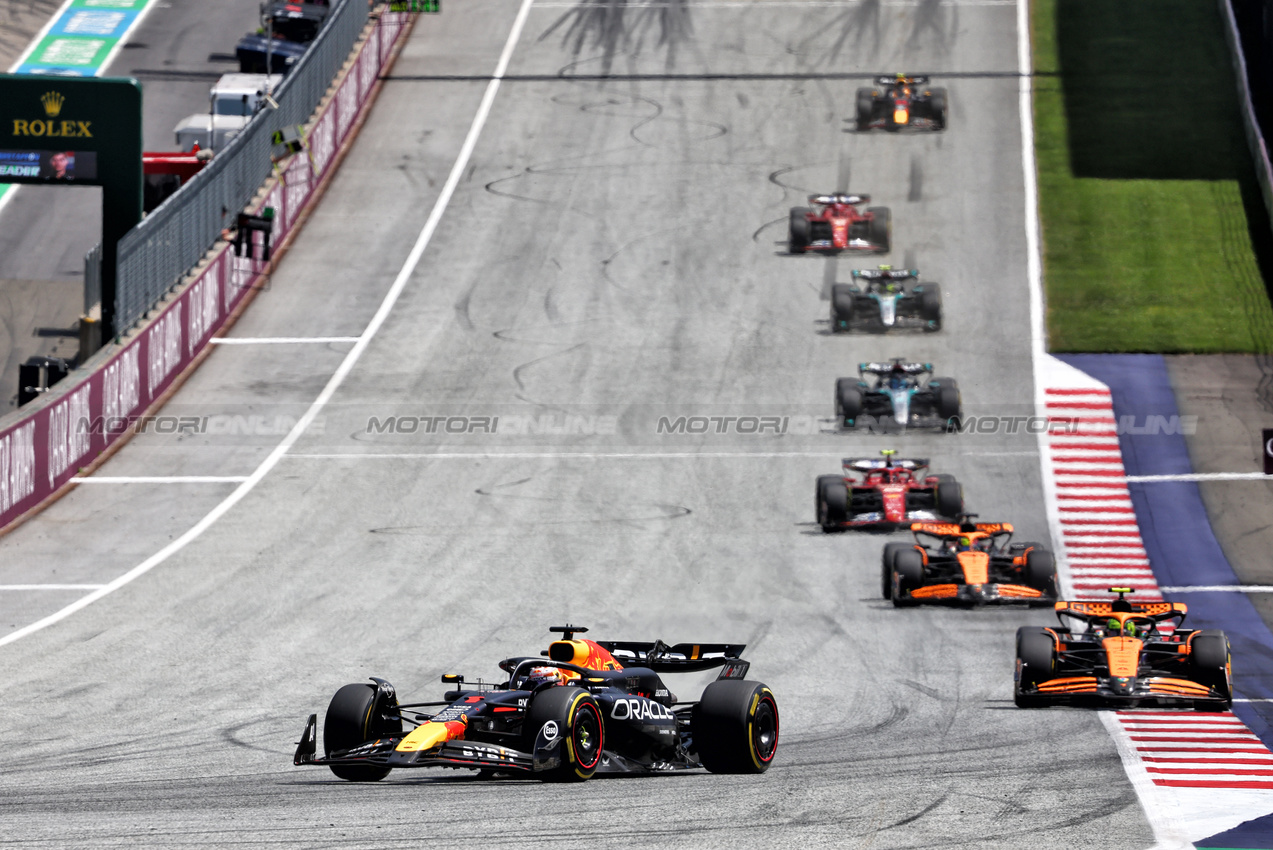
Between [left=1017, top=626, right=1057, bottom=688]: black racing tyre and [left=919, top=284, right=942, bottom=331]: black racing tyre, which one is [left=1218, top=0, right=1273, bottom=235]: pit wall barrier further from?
[left=1017, top=626, right=1057, bottom=688]: black racing tyre

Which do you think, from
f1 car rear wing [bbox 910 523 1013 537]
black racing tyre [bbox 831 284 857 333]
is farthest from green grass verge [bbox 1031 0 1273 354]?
f1 car rear wing [bbox 910 523 1013 537]

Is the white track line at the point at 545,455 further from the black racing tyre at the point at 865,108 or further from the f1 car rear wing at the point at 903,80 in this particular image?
the f1 car rear wing at the point at 903,80

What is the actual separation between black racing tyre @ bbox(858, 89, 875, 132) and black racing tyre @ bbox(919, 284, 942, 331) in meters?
11.9

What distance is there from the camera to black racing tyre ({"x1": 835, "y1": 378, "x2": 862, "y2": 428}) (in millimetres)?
30109

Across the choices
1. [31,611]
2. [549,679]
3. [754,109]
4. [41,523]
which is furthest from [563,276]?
[549,679]

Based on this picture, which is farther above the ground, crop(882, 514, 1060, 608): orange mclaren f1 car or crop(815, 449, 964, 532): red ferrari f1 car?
crop(815, 449, 964, 532): red ferrari f1 car

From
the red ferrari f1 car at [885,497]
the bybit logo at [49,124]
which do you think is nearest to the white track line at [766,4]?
the bybit logo at [49,124]

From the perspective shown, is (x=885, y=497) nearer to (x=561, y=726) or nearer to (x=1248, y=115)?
(x=561, y=726)

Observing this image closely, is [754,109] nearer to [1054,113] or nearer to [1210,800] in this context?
[1054,113]

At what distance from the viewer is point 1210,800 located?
1398 cm

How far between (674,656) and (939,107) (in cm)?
3323

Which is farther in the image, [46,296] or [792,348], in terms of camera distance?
[46,296]

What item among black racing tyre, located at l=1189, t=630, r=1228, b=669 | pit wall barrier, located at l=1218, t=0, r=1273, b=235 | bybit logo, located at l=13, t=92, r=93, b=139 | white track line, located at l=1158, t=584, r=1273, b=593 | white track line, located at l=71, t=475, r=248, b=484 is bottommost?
black racing tyre, located at l=1189, t=630, r=1228, b=669

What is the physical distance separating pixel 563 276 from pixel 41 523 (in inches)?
598
